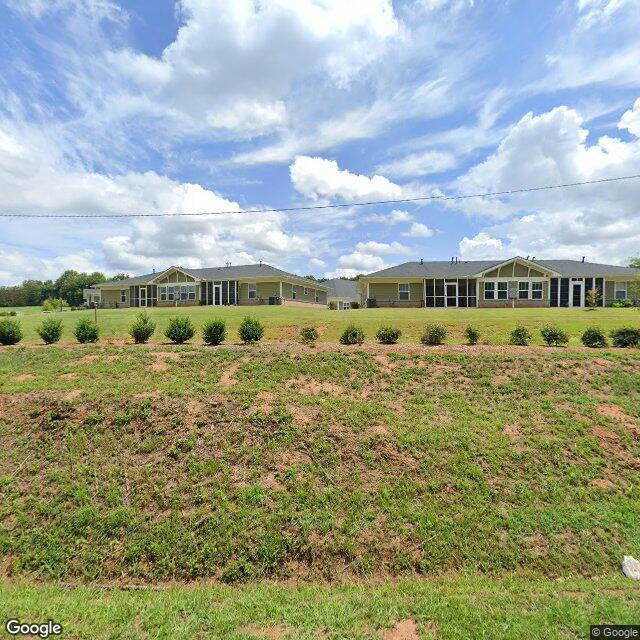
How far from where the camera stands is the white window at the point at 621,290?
103ft

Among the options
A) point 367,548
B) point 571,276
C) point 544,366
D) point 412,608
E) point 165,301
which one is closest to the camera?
point 412,608

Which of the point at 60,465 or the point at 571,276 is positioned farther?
the point at 571,276

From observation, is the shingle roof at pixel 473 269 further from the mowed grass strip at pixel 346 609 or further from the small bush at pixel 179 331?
the mowed grass strip at pixel 346 609

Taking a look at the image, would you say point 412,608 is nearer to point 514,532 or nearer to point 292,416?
point 514,532

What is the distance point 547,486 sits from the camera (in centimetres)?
612

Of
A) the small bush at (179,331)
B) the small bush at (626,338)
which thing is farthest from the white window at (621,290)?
the small bush at (179,331)

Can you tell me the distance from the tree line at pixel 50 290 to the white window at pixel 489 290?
200 ft

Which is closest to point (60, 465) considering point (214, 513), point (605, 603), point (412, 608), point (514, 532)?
point (214, 513)

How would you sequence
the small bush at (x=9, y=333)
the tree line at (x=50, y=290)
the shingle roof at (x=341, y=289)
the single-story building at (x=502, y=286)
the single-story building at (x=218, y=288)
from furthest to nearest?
the tree line at (x=50, y=290) → the shingle roof at (x=341, y=289) → the single-story building at (x=218, y=288) → the single-story building at (x=502, y=286) → the small bush at (x=9, y=333)

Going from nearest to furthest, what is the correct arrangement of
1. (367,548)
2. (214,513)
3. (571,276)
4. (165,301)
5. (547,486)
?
(367,548) → (214,513) → (547,486) → (571,276) → (165,301)

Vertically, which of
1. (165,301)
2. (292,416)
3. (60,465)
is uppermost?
(165,301)

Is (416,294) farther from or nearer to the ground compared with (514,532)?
farther from the ground

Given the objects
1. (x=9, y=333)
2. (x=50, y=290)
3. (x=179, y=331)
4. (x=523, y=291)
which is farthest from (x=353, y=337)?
(x=50, y=290)

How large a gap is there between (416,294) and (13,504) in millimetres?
29335
